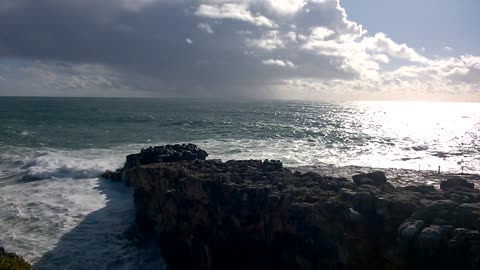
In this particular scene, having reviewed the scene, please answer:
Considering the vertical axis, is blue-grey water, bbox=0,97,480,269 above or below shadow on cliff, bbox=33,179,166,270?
above

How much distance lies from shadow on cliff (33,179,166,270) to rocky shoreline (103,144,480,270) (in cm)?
140

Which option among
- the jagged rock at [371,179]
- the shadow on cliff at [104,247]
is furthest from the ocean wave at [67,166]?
the jagged rock at [371,179]

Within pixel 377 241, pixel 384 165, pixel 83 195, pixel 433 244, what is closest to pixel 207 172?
pixel 377 241

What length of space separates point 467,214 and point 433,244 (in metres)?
1.82

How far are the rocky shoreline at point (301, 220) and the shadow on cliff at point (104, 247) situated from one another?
4.58ft

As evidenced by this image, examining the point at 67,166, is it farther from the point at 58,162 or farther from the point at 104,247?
the point at 104,247

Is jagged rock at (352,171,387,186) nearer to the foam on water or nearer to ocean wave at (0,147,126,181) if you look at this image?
the foam on water

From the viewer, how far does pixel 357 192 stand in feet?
52.2

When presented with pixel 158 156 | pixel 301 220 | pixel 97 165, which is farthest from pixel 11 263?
pixel 97 165

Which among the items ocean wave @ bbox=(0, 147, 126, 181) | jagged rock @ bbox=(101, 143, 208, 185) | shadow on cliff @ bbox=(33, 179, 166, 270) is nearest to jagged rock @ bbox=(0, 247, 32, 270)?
shadow on cliff @ bbox=(33, 179, 166, 270)

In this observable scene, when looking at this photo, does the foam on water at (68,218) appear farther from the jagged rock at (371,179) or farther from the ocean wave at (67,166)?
the jagged rock at (371,179)

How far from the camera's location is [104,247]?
22672 millimetres

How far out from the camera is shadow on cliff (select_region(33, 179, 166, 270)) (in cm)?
2095

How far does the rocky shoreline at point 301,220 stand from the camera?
12.9 metres
